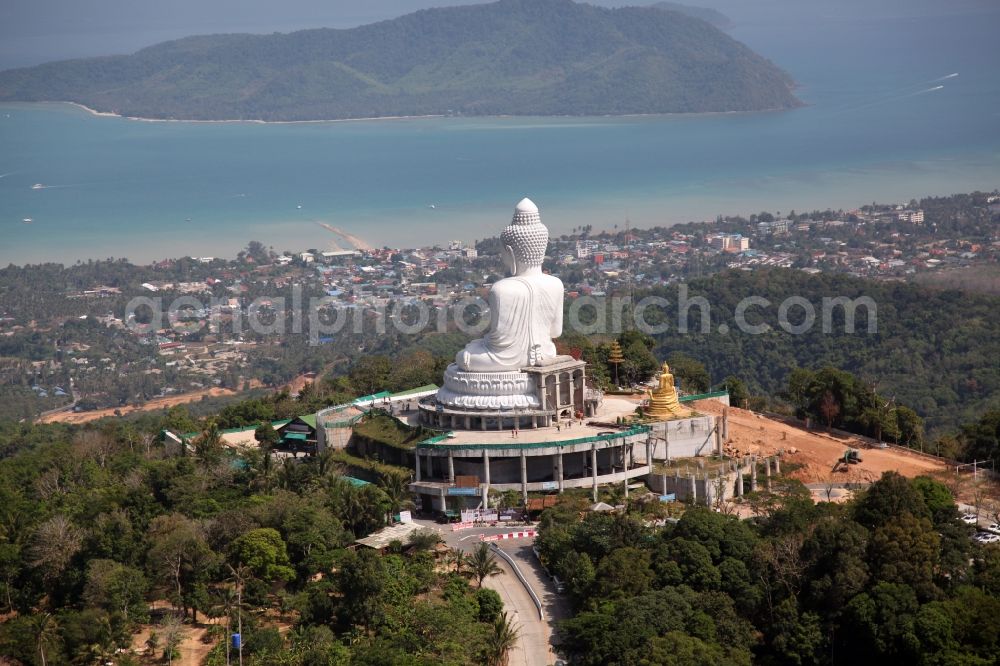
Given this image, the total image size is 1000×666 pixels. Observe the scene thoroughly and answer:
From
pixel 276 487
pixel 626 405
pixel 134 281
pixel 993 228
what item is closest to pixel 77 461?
pixel 276 487

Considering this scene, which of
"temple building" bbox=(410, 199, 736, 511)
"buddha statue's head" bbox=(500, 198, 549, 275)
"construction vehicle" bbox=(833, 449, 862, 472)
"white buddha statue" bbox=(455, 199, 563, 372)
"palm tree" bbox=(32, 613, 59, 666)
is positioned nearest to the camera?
"palm tree" bbox=(32, 613, 59, 666)

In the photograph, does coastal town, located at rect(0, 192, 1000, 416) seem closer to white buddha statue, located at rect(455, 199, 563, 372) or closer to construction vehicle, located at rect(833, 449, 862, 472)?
construction vehicle, located at rect(833, 449, 862, 472)

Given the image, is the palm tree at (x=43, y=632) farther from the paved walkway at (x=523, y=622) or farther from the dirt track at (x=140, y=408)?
the dirt track at (x=140, y=408)

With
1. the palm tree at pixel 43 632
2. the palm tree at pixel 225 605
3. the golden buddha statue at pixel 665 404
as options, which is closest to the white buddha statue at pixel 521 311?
the golden buddha statue at pixel 665 404

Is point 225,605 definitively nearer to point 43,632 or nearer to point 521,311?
point 43,632

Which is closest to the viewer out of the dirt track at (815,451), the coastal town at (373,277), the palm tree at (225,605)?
the palm tree at (225,605)

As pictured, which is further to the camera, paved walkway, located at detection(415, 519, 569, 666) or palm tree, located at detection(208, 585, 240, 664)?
palm tree, located at detection(208, 585, 240, 664)

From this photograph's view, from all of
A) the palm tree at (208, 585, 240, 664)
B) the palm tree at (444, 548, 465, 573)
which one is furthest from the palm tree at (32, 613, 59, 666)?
the palm tree at (444, 548, 465, 573)

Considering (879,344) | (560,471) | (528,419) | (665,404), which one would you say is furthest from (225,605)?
(879,344)
